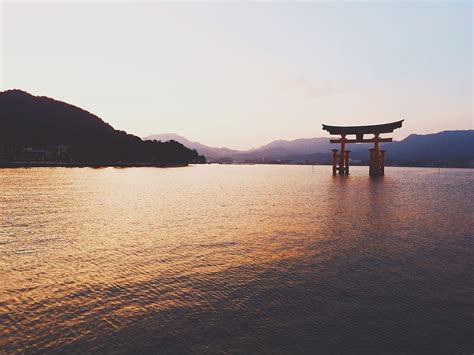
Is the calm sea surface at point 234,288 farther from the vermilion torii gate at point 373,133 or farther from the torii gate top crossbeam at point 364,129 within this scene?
the vermilion torii gate at point 373,133

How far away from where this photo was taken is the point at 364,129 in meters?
61.3

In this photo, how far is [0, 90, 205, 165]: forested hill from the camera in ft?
371

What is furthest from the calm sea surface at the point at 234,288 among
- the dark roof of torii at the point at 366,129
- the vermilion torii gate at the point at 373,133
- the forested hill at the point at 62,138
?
the forested hill at the point at 62,138

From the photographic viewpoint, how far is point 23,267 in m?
9.55

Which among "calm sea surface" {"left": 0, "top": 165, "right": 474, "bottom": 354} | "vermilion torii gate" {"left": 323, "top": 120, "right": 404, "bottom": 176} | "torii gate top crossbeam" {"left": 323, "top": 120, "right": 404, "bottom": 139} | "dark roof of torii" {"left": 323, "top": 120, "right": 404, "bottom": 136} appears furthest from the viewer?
"vermilion torii gate" {"left": 323, "top": 120, "right": 404, "bottom": 176}

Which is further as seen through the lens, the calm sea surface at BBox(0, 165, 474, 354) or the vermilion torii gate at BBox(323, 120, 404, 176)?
the vermilion torii gate at BBox(323, 120, 404, 176)

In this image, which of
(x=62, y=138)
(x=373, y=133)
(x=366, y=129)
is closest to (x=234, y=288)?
(x=366, y=129)

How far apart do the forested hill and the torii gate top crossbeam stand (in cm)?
9333

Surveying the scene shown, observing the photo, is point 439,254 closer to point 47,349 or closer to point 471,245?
point 471,245

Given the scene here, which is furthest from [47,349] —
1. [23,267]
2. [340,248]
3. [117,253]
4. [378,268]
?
[340,248]

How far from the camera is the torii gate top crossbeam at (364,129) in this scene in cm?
5701

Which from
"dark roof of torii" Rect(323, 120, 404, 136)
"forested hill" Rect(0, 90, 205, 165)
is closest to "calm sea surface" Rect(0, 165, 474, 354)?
"dark roof of torii" Rect(323, 120, 404, 136)

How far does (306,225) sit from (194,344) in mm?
12653

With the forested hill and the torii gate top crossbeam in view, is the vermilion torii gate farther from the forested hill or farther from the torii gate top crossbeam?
the forested hill
